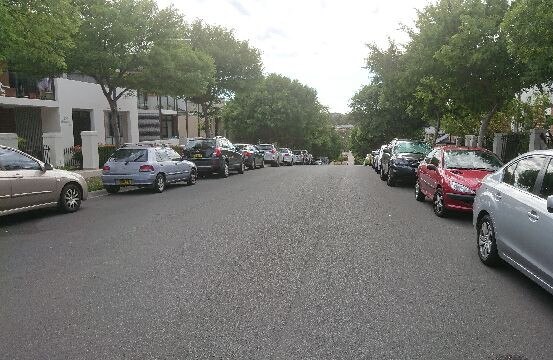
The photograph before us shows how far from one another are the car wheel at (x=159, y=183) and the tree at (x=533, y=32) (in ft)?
33.8

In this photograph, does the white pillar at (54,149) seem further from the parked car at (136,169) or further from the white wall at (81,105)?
the parked car at (136,169)

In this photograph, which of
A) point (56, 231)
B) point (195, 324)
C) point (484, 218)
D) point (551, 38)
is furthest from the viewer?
point (551, 38)

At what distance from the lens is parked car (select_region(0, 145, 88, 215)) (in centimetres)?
945

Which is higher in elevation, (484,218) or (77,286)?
(484,218)

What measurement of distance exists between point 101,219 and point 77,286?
483 centimetres

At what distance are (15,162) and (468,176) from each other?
9158mm

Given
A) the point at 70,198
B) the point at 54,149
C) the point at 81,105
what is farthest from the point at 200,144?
the point at 81,105

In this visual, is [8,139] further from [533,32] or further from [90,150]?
[533,32]

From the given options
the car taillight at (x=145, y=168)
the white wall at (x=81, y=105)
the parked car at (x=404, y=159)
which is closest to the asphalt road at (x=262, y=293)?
the car taillight at (x=145, y=168)

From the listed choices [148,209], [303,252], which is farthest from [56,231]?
[303,252]

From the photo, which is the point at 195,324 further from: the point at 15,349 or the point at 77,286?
the point at 77,286

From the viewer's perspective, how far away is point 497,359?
3.69 metres

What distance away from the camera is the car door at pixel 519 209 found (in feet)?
16.8

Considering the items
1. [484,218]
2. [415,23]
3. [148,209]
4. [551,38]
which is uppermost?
[415,23]
